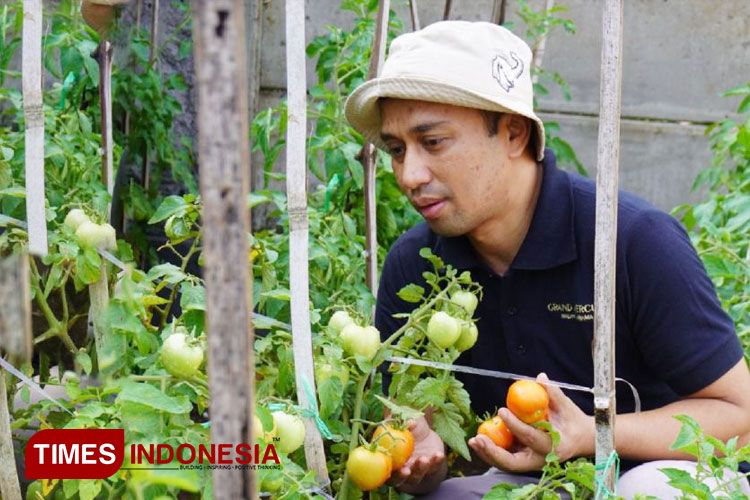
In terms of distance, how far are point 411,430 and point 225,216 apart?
1.18 metres

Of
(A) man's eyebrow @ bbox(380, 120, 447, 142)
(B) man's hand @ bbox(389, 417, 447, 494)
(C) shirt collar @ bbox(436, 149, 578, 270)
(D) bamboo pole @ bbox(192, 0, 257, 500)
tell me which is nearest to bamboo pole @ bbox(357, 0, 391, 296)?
(A) man's eyebrow @ bbox(380, 120, 447, 142)

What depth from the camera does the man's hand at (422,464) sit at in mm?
1699

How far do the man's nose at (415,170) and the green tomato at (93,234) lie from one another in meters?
0.51

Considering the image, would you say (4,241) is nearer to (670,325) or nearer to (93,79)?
(93,79)

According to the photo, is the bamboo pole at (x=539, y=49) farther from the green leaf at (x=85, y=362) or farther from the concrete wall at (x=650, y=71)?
the green leaf at (x=85, y=362)

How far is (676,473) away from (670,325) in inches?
16.1

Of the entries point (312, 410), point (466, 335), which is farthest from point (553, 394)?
point (312, 410)

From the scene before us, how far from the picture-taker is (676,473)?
137cm

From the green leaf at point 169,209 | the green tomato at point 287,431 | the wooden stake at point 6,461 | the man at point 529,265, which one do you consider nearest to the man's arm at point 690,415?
the man at point 529,265

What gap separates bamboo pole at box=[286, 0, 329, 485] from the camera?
4.59ft

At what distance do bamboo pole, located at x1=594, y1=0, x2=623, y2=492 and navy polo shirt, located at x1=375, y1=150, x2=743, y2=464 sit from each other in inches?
16.1

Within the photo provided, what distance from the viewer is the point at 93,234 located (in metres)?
1.61

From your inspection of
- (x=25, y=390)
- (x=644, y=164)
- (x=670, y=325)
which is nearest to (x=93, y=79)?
(x=25, y=390)

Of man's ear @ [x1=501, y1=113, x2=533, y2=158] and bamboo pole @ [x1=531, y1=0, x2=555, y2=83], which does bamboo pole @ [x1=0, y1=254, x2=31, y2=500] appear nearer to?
man's ear @ [x1=501, y1=113, x2=533, y2=158]
